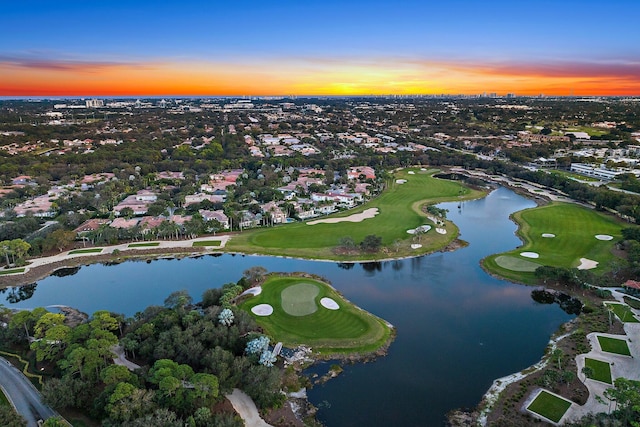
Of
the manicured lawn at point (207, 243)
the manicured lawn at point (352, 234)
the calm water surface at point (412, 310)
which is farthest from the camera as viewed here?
the manicured lawn at point (207, 243)

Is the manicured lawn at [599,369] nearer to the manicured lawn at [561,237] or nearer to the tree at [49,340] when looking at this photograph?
the manicured lawn at [561,237]

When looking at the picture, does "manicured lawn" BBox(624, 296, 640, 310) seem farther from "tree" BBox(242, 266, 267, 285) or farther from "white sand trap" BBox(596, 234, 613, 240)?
"tree" BBox(242, 266, 267, 285)

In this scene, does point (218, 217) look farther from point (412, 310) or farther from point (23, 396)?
point (23, 396)

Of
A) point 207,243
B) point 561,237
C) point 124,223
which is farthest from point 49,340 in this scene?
point 561,237

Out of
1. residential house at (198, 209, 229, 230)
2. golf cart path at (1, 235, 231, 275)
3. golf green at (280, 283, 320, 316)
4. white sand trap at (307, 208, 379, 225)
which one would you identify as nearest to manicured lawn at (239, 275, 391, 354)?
golf green at (280, 283, 320, 316)

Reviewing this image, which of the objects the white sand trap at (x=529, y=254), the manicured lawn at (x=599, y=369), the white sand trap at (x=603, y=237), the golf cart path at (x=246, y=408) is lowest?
the golf cart path at (x=246, y=408)

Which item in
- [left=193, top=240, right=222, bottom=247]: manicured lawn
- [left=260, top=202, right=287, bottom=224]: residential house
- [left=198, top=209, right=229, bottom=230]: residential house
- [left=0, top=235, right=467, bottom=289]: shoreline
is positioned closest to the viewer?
[left=0, top=235, right=467, bottom=289]: shoreline

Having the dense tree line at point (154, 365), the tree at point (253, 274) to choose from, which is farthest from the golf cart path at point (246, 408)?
the tree at point (253, 274)
